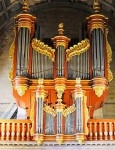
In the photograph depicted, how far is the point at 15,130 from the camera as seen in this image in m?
18.4

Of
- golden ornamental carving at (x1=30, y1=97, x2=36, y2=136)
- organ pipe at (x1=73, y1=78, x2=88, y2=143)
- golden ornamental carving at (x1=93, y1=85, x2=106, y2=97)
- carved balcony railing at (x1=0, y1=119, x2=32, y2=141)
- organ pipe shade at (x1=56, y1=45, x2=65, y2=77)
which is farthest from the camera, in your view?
organ pipe shade at (x1=56, y1=45, x2=65, y2=77)

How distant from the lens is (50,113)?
59.6 feet

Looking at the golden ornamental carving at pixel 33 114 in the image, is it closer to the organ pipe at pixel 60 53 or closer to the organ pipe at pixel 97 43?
the organ pipe at pixel 60 53

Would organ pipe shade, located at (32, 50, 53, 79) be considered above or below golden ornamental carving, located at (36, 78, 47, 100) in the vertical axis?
above

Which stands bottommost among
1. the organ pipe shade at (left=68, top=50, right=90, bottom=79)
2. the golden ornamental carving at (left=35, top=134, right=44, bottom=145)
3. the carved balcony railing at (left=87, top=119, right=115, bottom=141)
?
the golden ornamental carving at (left=35, top=134, right=44, bottom=145)

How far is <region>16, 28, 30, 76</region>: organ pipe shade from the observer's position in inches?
754

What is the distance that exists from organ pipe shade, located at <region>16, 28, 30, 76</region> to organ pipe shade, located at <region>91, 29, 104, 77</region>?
8.17 ft

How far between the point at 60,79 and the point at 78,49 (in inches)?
59.6

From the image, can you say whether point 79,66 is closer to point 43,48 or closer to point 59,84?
point 59,84

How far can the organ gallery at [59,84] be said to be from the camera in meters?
18.0

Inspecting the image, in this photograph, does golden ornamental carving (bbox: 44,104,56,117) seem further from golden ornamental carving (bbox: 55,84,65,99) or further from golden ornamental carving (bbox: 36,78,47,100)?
golden ornamental carving (bbox: 55,84,65,99)

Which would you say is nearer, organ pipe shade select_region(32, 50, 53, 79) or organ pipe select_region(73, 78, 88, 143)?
organ pipe select_region(73, 78, 88, 143)

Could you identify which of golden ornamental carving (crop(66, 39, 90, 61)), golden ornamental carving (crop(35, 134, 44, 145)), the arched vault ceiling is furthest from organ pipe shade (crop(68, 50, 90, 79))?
the arched vault ceiling

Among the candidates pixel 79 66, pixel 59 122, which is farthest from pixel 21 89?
pixel 79 66
